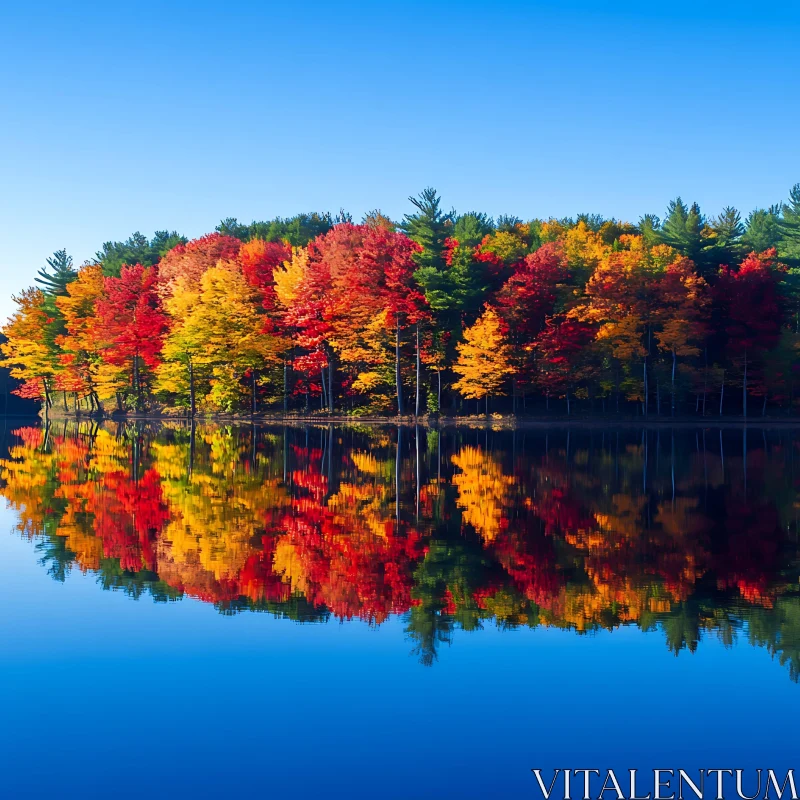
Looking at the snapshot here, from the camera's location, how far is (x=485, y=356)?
6412cm

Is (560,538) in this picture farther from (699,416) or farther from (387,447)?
(699,416)

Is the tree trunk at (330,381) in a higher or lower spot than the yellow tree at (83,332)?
lower

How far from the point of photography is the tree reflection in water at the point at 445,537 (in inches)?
444

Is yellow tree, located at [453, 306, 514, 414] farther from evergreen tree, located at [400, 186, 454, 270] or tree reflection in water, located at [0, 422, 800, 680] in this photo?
tree reflection in water, located at [0, 422, 800, 680]

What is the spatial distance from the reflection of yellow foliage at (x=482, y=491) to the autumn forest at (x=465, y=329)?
1276 inches

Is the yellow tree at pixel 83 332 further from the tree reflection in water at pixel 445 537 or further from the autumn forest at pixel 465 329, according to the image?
the tree reflection in water at pixel 445 537

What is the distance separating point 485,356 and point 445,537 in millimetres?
48679

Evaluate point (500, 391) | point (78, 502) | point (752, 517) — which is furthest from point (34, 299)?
point (752, 517)

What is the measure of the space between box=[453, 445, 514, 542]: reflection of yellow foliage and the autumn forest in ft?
106

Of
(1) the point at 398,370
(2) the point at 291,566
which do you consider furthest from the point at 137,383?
(2) the point at 291,566

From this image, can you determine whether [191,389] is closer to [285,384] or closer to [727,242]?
[285,384]

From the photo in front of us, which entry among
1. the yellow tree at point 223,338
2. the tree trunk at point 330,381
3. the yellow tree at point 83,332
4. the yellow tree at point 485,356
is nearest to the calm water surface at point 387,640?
the yellow tree at point 485,356

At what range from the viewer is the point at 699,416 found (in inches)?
2621

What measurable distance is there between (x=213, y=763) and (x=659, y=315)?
200ft
